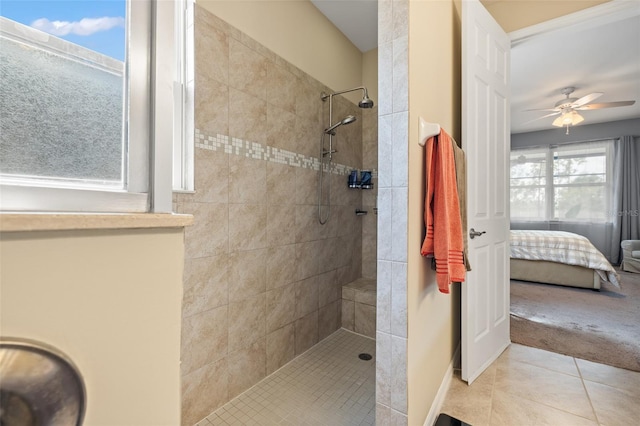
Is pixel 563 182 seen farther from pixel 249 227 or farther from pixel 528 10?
pixel 249 227

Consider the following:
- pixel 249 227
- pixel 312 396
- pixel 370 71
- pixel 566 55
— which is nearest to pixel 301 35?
pixel 370 71

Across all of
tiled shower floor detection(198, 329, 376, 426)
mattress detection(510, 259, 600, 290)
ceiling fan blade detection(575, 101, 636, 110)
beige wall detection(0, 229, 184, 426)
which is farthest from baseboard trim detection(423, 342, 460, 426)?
ceiling fan blade detection(575, 101, 636, 110)

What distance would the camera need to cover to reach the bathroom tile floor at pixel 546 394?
5.12ft

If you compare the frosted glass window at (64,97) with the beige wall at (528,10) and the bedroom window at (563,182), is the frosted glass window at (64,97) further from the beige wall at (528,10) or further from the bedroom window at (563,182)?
the bedroom window at (563,182)

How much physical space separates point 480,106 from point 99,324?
2.21 meters

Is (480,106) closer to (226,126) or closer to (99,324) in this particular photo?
(226,126)

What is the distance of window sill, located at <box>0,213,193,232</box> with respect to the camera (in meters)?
0.38

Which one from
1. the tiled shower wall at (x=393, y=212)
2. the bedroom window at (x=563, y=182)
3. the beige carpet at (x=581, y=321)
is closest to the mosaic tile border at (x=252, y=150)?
the tiled shower wall at (x=393, y=212)

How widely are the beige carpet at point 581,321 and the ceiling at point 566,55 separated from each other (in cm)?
235

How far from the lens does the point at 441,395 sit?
1688 mm

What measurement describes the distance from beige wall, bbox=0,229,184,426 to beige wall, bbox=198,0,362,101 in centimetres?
175

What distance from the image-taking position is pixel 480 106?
6.34ft

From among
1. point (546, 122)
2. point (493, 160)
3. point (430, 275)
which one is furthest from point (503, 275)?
point (546, 122)

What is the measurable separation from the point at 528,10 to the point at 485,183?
1.36 m
